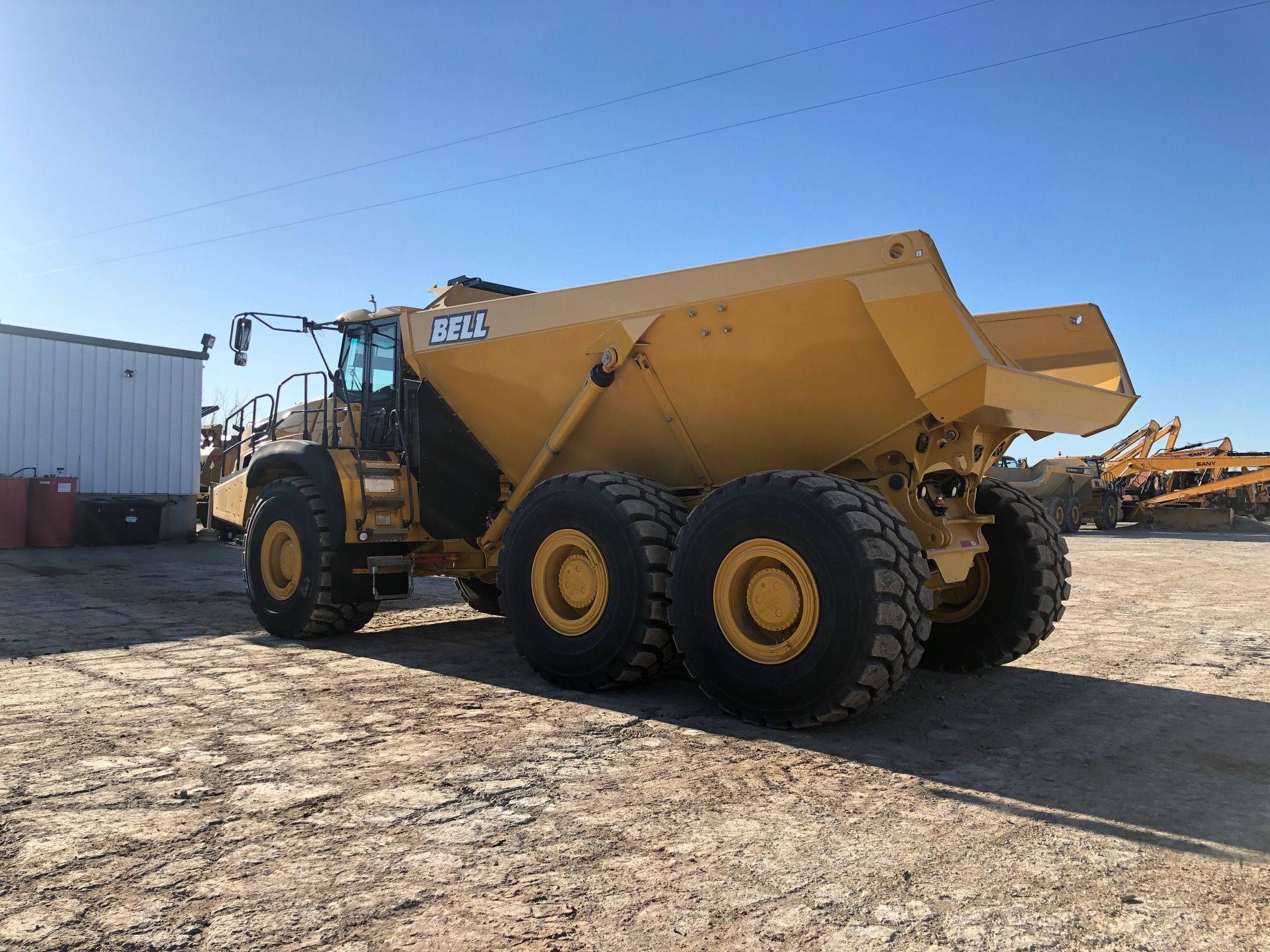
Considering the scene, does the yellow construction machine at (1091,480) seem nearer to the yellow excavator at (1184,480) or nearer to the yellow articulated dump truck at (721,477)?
the yellow excavator at (1184,480)

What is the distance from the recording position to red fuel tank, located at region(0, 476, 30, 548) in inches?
657

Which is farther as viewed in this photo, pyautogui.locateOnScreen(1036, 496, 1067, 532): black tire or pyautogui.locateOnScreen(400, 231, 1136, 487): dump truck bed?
pyautogui.locateOnScreen(1036, 496, 1067, 532): black tire

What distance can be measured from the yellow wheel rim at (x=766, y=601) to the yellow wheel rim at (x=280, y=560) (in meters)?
4.06

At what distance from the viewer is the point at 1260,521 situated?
29.9 m

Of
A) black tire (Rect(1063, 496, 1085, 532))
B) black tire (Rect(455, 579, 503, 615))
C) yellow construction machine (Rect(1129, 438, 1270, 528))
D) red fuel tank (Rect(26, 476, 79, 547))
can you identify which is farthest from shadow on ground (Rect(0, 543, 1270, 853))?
yellow construction machine (Rect(1129, 438, 1270, 528))

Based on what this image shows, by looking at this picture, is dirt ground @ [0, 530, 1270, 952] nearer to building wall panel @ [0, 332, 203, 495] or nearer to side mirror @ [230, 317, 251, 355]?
side mirror @ [230, 317, 251, 355]

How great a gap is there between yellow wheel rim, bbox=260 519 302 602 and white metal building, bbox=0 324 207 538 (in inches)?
528

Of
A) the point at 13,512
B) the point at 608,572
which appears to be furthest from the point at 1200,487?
the point at 13,512

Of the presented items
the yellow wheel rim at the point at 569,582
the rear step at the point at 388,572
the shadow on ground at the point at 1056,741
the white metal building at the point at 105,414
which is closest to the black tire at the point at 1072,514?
the shadow on ground at the point at 1056,741

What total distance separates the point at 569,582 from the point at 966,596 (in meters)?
2.68

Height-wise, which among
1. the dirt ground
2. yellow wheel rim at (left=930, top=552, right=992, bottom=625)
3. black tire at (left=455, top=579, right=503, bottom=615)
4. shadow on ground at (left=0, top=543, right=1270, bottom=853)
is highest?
yellow wheel rim at (left=930, top=552, right=992, bottom=625)

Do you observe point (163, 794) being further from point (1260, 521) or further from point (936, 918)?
point (1260, 521)

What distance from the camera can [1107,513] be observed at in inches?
1110

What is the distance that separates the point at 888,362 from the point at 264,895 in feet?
12.4
